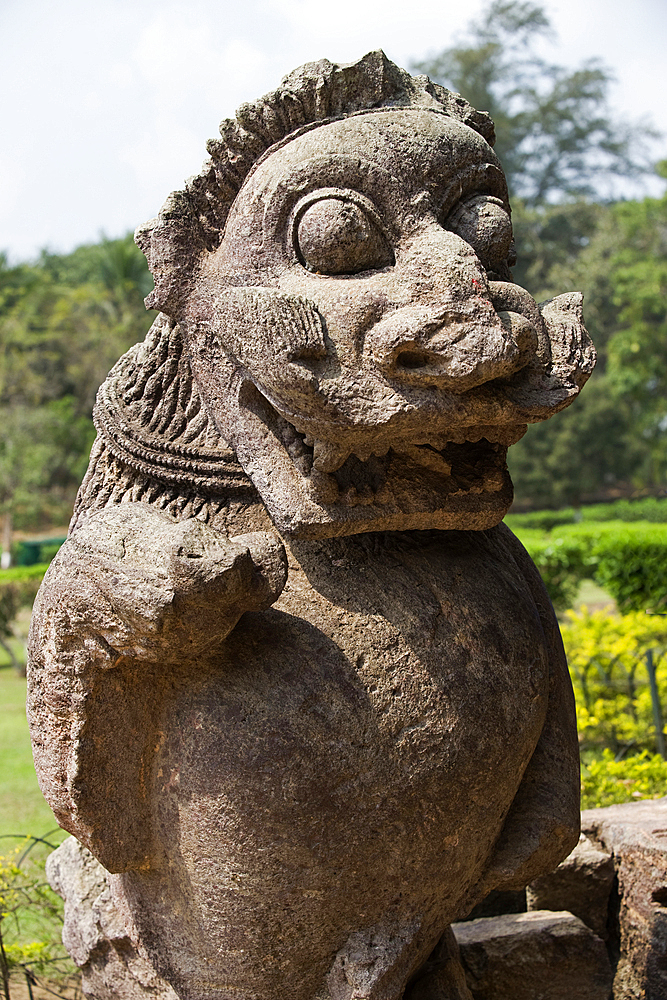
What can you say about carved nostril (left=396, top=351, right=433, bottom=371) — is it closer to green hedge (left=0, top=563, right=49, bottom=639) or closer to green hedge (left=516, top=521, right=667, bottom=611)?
green hedge (left=516, top=521, right=667, bottom=611)

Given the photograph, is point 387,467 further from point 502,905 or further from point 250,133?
point 502,905

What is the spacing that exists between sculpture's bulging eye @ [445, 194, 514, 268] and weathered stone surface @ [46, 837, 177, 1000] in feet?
4.61

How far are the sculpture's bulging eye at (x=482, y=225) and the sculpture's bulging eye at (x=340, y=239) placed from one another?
0.51 feet

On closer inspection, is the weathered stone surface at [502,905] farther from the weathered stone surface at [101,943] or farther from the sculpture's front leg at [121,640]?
the sculpture's front leg at [121,640]

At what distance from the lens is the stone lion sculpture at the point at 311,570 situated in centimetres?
135

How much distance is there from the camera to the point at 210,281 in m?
1.55

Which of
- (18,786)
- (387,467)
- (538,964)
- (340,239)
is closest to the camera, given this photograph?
(340,239)

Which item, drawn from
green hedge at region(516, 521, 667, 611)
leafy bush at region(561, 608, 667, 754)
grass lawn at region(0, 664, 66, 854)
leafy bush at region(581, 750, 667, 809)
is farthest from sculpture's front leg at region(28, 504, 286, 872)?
green hedge at region(516, 521, 667, 611)

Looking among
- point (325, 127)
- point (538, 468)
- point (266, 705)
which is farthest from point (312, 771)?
point (538, 468)

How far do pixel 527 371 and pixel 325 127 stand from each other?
532 mm

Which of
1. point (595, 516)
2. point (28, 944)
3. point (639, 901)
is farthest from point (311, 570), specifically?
point (595, 516)

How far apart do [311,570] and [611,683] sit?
3.62m

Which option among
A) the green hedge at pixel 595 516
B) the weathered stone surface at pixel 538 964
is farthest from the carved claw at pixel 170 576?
the green hedge at pixel 595 516

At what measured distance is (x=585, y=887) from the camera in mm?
2477
